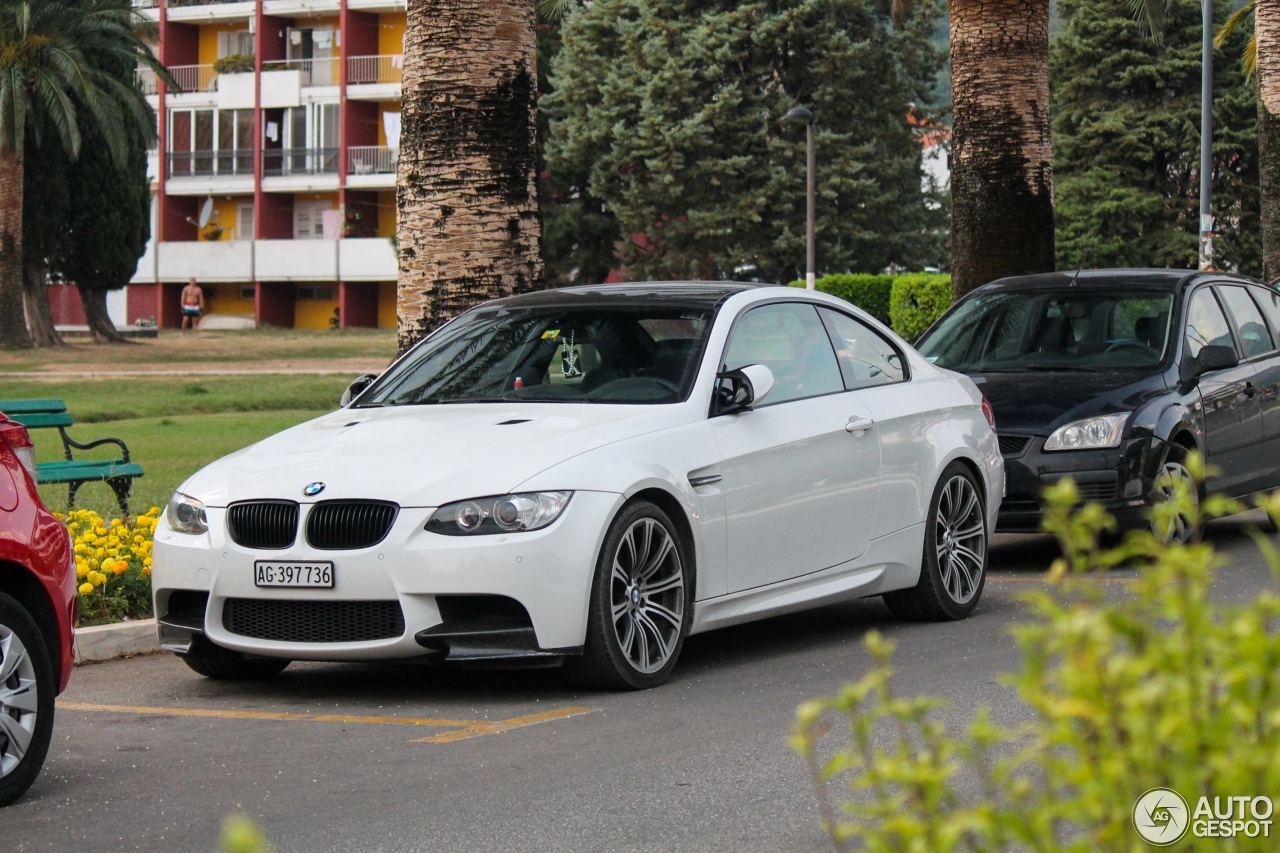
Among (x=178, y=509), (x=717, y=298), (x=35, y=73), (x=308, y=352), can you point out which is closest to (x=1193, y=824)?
(x=178, y=509)

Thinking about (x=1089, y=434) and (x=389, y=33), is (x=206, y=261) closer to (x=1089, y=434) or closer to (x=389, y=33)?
(x=389, y=33)

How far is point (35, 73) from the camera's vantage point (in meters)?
45.0

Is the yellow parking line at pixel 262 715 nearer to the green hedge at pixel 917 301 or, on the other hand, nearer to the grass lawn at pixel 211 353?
the grass lawn at pixel 211 353

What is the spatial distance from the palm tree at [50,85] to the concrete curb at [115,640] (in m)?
37.0

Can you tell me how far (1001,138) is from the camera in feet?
56.6

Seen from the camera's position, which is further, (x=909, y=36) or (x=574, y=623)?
(x=909, y=36)

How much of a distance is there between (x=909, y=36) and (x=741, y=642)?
155 ft

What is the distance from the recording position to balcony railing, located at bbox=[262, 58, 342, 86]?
73.1 m

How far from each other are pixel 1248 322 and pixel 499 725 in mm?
7638

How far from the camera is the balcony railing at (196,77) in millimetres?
75438

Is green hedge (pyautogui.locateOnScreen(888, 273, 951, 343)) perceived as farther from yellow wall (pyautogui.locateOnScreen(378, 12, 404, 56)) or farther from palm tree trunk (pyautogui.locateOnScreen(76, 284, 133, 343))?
yellow wall (pyautogui.locateOnScreen(378, 12, 404, 56))

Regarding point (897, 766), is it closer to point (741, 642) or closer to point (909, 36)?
point (741, 642)

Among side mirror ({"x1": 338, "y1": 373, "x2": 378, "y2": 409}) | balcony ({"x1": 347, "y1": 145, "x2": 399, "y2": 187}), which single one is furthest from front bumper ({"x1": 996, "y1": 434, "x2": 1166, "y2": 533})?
balcony ({"x1": 347, "y1": 145, "x2": 399, "y2": 187})

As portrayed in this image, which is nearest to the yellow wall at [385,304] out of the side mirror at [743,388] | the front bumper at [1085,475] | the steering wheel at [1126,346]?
the steering wheel at [1126,346]
